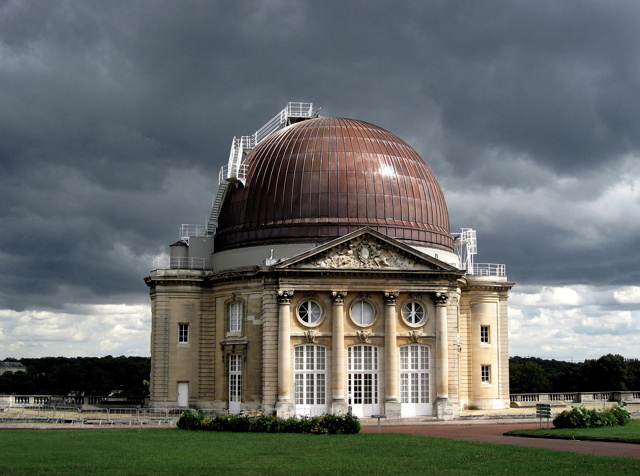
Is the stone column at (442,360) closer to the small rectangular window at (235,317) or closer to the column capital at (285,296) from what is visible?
the column capital at (285,296)

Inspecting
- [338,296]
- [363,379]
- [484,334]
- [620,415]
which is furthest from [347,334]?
[620,415]

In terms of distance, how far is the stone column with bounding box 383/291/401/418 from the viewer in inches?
2224

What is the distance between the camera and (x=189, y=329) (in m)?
62.9

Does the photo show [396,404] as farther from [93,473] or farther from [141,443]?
[93,473]

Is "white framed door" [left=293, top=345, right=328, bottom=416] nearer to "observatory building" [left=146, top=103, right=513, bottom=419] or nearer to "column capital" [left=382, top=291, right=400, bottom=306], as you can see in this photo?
"observatory building" [left=146, top=103, right=513, bottom=419]

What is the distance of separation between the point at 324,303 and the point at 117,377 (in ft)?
249

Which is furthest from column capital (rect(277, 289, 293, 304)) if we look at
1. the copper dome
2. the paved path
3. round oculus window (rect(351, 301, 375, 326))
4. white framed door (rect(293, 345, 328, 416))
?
the paved path

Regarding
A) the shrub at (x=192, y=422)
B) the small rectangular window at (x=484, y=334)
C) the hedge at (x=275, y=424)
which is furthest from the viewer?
the small rectangular window at (x=484, y=334)

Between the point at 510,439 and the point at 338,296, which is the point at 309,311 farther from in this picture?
the point at 510,439

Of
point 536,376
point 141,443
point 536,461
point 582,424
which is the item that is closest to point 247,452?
point 141,443

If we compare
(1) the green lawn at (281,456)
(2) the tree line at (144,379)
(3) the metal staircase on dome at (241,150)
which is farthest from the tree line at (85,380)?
(1) the green lawn at (281,456)

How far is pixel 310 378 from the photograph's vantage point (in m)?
57.2

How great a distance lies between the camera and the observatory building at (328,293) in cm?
5716

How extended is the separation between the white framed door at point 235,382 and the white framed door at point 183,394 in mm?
3572
